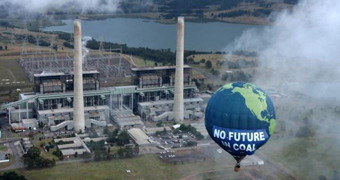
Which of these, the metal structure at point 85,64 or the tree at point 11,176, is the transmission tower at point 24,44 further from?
the tree at point 11,176

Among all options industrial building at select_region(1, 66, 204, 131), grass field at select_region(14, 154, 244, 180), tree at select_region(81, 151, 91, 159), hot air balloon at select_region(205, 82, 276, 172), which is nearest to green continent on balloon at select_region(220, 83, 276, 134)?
Result: hot air balloon at select_region(205, 82, 276, 172)

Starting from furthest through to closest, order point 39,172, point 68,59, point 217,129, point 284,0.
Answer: point 284,0, point 68,59, point 39,172, point 217,129

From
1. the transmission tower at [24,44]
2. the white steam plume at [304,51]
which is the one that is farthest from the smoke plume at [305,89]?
the transmission tower at [24,44]

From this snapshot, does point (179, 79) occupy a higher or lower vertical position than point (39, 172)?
higher

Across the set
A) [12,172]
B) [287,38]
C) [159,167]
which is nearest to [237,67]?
[287,38]

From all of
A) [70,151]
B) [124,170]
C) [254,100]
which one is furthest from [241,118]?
[70,151]

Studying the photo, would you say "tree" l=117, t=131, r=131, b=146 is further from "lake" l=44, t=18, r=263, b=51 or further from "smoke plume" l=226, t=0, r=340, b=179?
"lake" l=44, t=18, r=263, b=51

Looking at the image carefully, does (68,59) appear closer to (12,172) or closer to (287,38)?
(287,38)
